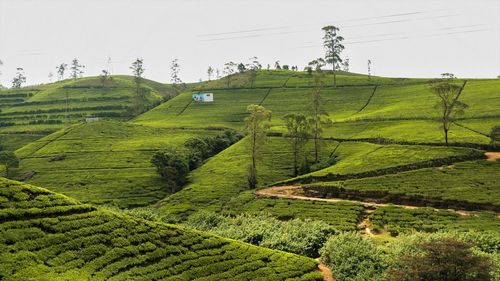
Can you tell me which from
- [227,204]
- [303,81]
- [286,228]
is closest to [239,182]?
[227,204]

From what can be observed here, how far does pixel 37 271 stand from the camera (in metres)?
23.3

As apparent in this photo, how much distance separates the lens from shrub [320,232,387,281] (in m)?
29.3

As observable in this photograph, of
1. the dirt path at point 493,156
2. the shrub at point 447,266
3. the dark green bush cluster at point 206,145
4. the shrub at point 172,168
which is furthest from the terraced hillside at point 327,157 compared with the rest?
the shrub at point 447,266

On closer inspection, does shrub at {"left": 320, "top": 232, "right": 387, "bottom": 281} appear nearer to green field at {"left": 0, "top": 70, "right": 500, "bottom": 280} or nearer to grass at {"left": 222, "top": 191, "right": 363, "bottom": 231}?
green field at {"left": 0, "top": 70, "right": 500, "bottom": 280}

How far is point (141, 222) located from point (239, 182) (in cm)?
4071

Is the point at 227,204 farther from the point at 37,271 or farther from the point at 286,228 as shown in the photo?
the point at 37,271

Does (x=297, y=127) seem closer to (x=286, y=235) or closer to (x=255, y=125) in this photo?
(x=255, y=125)

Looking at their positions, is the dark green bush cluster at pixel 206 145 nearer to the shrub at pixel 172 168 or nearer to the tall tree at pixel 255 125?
the shrub at pixel 172 168

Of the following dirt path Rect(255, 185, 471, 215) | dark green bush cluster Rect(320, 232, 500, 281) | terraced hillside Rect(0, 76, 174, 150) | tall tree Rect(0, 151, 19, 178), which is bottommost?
dirt path Rect(255, 185, 471, 215)

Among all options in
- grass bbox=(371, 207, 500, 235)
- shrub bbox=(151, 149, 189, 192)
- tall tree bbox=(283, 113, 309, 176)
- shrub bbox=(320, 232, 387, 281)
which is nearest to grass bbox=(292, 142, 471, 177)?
tall tree bbox=(283, 113, 309, 176)

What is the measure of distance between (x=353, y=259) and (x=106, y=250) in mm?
17058

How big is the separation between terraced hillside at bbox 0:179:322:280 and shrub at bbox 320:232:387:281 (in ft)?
6.11

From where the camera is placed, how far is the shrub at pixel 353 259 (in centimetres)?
2928

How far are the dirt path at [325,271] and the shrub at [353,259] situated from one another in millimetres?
317
